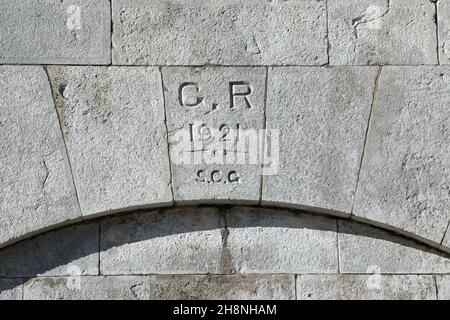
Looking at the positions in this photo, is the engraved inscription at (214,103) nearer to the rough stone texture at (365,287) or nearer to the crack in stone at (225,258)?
the crack in stone at (225,258)

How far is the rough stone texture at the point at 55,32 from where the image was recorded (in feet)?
16.4

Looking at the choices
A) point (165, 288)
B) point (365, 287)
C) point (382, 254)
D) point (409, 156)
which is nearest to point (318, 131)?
point (409, 156)

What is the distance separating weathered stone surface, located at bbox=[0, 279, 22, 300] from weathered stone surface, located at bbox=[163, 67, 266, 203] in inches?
35.7

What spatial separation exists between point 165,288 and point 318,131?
1081 mm

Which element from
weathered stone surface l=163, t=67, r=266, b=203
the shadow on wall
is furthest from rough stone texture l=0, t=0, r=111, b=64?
the shadow on wall

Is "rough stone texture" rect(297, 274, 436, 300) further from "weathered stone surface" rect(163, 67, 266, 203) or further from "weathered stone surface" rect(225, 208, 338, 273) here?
"weathered stone surface" rect(163, 67, 266, 203)

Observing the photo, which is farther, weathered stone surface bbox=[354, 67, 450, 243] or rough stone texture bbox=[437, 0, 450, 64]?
rough stone texture bbox=[437, 0, 450, 64]

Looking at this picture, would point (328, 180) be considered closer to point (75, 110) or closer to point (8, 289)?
point (75, 110)

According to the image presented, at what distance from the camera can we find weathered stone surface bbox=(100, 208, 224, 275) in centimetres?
496

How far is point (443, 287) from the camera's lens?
16.3ft

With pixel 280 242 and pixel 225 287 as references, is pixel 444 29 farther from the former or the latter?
pixel 225 287

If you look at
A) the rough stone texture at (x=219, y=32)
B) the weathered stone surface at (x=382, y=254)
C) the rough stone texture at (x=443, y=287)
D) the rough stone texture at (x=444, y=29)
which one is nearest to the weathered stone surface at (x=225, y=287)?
the weathered stone surface at (x=382, y=254)

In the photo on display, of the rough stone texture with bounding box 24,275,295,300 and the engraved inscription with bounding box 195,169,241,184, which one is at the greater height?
the engraved inscription with bounding box 195,169,241,184

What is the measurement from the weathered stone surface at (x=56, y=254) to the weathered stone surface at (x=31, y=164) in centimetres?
12
